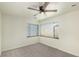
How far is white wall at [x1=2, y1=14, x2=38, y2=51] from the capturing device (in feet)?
13.2

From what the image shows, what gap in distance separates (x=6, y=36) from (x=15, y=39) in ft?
2.13

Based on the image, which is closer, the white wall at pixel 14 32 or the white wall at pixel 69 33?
the white wall at pixel 69 33

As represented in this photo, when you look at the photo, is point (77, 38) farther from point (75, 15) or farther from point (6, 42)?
point (6, 42)

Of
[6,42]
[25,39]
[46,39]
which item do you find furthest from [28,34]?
[6,42]

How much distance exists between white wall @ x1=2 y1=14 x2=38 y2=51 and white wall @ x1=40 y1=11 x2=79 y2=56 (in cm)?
243

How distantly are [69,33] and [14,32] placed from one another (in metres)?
3.47

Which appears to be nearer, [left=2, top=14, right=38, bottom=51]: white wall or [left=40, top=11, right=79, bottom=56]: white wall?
[left=40, top=11, right=79, bottom=56]: white wall

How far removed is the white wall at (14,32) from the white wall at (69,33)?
243cm

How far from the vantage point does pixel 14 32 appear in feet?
14.6

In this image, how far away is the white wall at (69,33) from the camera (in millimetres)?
3264

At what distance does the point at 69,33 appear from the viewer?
361 cm

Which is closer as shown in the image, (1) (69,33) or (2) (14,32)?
(1) (69,33)

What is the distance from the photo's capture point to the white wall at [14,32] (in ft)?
13.2

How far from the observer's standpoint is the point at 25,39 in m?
5.16
